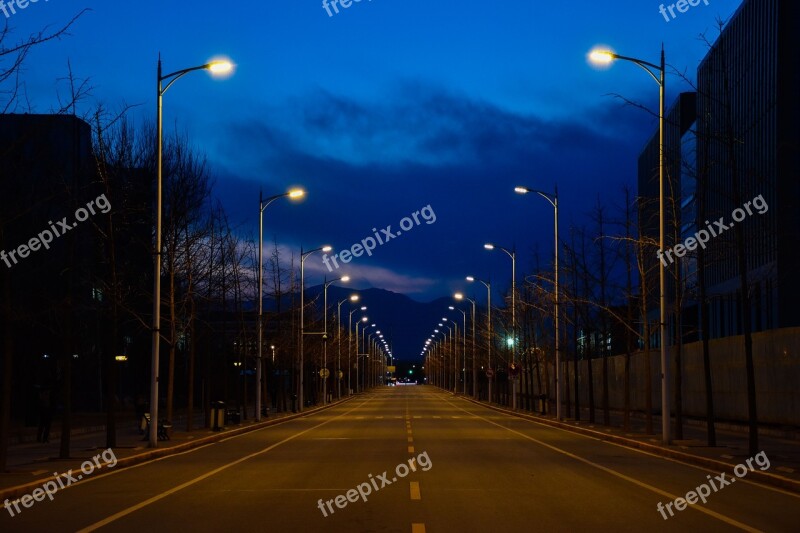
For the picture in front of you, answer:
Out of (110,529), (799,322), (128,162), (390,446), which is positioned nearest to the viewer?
(110,529)

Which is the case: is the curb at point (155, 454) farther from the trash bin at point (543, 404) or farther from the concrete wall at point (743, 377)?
the concrete wall at point (743, 377)

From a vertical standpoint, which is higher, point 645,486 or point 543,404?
point 543,404

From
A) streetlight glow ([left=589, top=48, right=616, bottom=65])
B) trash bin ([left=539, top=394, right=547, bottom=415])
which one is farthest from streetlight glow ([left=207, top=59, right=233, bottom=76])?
trash bin ([left=539, top=394, right=547, bottom=415])

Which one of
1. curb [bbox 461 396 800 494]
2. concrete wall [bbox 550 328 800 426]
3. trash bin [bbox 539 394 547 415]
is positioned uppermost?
concrete wall [bbox 550 328 800 426]

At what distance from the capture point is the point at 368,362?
168125mm

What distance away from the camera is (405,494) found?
664 inches

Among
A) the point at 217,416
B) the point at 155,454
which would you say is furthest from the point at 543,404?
the point at 155,454

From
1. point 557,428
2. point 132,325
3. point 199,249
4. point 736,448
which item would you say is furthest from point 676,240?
point 132,325

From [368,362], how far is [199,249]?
436 feet

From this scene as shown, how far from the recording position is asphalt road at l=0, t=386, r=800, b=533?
13.5 metres

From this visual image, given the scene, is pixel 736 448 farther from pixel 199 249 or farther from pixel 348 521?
pixel 199 249

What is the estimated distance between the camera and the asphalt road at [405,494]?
13547mm

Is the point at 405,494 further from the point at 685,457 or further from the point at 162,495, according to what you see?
the point at 685,457

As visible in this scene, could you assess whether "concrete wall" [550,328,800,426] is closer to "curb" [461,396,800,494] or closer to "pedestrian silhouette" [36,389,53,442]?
"curb" [461,396,800,494]
